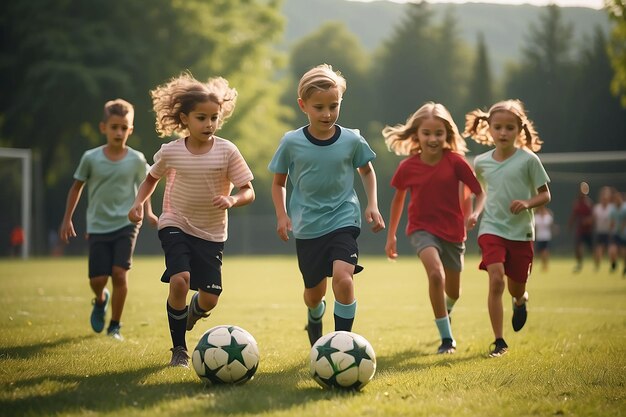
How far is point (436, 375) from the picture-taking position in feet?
20.7

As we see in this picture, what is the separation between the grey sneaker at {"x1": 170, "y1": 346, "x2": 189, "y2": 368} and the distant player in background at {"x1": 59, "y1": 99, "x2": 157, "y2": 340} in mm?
2131

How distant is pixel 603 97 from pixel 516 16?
109724 millimetres

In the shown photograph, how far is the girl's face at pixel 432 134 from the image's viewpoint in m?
8.22

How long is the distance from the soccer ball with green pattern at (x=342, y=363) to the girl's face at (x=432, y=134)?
3074mm

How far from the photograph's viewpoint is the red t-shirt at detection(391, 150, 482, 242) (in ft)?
27.1

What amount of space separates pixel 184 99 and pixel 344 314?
2.15 m

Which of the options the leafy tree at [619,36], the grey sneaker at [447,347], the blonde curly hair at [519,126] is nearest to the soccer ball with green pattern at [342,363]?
the grey sneaker at [447,347]

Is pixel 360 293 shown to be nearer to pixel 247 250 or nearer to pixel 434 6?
pixel 247 250

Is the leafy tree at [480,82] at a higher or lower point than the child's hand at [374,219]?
higher

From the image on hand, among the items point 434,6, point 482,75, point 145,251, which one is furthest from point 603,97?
point 145,251

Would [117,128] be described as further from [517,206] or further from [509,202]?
[517,206]

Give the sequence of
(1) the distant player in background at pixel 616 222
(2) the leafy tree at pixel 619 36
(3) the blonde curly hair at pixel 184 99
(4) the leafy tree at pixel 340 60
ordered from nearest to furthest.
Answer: (3) the blonde curly hair at pixel 184 99 < (1) the distant player in background at pixel 616 222 < (2) the leafy tree at pixel 619 36 < (4) the leafy tree at pixel 340 60

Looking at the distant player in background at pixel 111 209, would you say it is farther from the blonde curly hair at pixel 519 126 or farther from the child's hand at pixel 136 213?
the blonde curly hair at pixel 519 126

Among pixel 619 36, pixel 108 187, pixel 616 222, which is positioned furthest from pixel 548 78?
pixel 108 187
